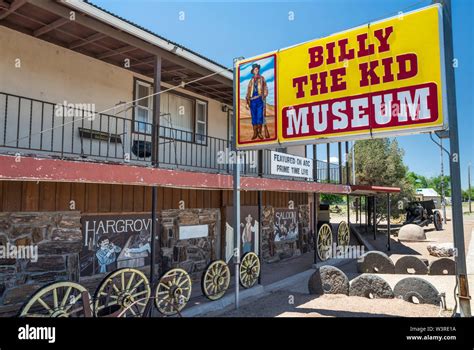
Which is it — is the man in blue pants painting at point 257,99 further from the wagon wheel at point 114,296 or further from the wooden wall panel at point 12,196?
the wooden wall panel at point 12,196

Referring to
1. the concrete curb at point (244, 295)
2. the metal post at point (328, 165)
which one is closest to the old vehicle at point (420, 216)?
the metal post at point (328, 165)

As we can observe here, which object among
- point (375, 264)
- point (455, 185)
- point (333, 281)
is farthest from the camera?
point (375, 264)

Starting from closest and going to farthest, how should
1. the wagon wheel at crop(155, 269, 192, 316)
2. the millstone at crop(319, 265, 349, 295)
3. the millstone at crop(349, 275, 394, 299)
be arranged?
the wagon wheel at crop(155, 269, 192, 316) < the millstone at crop(349, 275, 394, 299) < the millstone at crop(319, 265, 349, 295)

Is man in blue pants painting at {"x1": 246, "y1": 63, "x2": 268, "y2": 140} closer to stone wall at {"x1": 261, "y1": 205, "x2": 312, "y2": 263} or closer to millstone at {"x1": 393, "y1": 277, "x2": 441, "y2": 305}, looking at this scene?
millstone at {"x1": 393, "y1": 277, "x2": 441, "y2": 305}

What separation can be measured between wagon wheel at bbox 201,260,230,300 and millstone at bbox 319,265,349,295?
248 centimetres

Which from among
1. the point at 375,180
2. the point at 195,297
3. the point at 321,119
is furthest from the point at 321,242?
the point at 375,180

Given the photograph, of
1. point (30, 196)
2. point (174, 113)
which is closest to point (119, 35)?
point (30, 196)

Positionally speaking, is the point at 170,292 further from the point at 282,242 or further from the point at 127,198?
the point at 282,242

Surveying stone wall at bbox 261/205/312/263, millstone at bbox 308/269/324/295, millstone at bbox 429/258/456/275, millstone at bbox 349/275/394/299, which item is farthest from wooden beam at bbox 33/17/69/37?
millstone at bbox 429/258/456/275

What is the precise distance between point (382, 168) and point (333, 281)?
18.5 m

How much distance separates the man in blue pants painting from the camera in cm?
768

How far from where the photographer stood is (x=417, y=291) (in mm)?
7977
